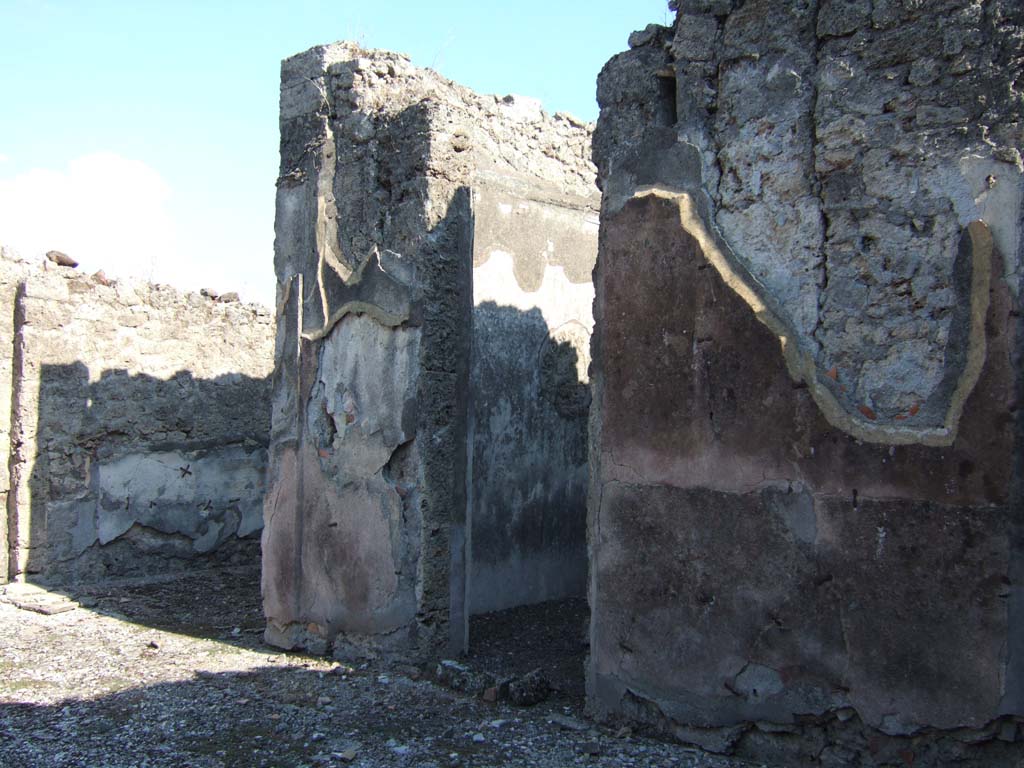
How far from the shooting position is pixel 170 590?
6.71 m

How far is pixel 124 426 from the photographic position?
7.04 m

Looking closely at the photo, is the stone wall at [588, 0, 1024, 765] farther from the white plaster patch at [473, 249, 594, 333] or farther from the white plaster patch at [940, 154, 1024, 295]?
the white plaster patch at [473, 249, 594, 333]

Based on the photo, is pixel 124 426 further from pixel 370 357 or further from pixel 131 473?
pixel 370 357

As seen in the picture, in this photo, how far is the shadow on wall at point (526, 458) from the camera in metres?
5.73

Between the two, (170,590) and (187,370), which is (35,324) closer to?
(187,370)

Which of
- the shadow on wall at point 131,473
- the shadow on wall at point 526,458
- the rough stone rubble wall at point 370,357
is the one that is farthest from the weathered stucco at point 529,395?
the shadow on wall at point 131,473

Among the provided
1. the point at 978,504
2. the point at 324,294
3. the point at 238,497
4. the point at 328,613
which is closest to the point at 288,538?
the point at 328,613

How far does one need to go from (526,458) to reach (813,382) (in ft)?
9.33

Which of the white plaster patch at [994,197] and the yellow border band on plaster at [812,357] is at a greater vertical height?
the white plaster patch at [994,197]

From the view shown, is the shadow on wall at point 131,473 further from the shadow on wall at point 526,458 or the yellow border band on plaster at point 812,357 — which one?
the yellow border band on plaster at point 812,357

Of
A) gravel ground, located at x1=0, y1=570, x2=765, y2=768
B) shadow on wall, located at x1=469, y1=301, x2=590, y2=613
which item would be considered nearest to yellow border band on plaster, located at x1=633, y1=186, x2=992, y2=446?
gravel ground, located at x1=0, y1=570, x2=765, y2=768

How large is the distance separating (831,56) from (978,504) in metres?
1.67

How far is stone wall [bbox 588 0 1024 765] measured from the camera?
10.1 ft

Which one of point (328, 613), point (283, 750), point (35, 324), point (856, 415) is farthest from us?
point (35, 324)
